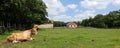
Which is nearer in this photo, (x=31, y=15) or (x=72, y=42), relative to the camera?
(x=72, y=42)

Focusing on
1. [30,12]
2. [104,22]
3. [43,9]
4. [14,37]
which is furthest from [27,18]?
[104,22]

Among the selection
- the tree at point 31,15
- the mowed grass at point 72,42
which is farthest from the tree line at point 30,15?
the mowed grass at point 72,42

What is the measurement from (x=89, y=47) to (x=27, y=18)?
36.1 meters

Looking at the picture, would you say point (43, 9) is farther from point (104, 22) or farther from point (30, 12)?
point (104, 22)

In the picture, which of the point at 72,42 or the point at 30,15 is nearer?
the point at 72,42

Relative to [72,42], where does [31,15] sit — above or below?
above

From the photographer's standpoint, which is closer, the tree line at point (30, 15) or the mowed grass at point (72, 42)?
the mowed grass at point (72, 42)

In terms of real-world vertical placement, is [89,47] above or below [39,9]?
below

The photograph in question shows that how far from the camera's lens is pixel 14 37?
12.7 meters

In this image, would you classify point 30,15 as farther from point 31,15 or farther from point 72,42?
point 72,42

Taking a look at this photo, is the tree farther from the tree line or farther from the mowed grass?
the mowed grass

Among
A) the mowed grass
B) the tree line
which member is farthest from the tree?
the mowed grass

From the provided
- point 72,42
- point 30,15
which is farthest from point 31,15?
point 72,42

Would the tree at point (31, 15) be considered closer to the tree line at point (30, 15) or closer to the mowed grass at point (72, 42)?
the tree line at point (30, 15)
